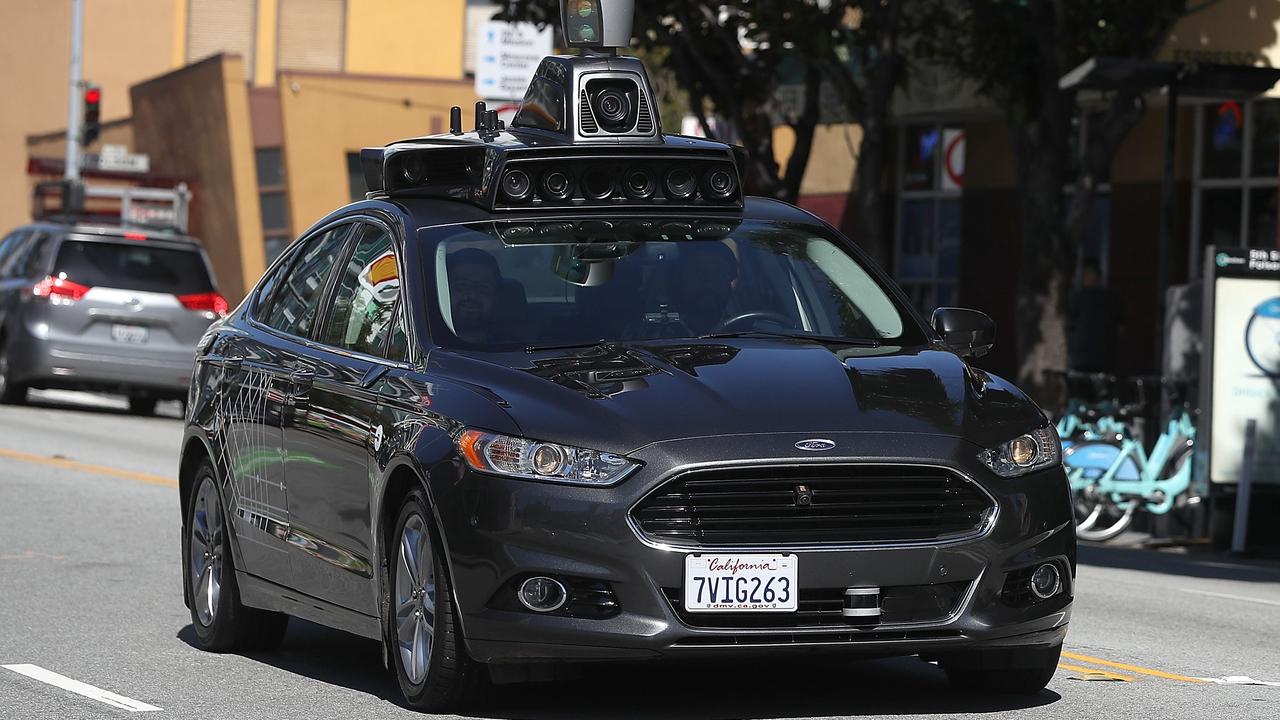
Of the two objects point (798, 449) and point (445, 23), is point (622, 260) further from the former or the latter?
point (445, 23)

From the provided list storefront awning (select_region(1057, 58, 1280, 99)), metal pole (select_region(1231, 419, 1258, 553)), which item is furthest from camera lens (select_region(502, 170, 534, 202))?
storefront awning (select_region(1057, 58, 1280, 99))

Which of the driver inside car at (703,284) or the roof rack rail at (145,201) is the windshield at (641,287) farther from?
the roof rack rail at (145,201)

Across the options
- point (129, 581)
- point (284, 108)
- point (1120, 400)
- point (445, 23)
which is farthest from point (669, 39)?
point (445, 23)

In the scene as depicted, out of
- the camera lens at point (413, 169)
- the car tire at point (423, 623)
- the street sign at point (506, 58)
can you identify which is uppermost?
the street sign at point (506, 58)

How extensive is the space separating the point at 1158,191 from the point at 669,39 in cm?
558

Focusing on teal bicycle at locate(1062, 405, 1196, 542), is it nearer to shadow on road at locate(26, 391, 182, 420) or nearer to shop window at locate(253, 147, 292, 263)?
shadow on road at locate(26, 391, 182, 420)

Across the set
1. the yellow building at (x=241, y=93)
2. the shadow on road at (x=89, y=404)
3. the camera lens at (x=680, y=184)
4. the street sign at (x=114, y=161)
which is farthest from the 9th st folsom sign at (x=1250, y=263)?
the street sign at (x=114, y=161)

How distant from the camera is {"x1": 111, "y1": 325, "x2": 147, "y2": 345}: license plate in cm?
2319

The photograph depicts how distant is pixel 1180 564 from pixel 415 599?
861cm

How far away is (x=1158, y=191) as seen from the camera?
25.0 metres

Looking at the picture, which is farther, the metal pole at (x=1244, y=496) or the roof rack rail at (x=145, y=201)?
the roof rack rail at (x=145, y=201)

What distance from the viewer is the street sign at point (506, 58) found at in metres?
26.5

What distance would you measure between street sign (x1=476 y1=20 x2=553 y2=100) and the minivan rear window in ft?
14.9

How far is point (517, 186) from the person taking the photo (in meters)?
7.77
